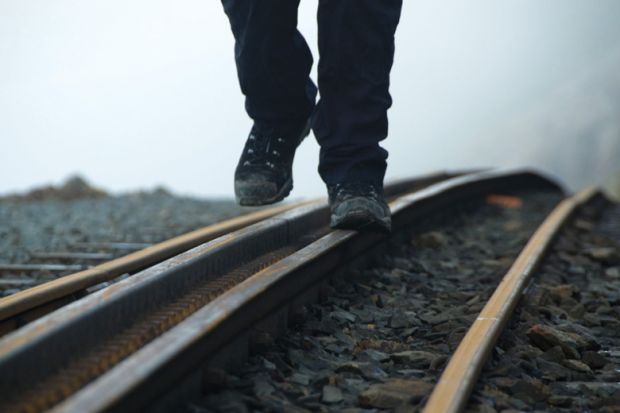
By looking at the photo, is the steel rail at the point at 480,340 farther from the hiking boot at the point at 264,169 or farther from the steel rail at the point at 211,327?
the hiking boot at the point at 264,169

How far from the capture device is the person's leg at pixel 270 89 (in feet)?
9.34

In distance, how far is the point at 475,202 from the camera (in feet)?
17.7

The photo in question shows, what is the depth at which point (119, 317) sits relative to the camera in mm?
1704

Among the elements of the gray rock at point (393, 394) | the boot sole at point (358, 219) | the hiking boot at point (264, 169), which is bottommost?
the gray rock at point (393, 394)

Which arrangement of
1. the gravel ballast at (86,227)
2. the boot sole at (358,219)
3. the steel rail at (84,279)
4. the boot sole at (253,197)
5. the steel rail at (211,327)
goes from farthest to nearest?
the gravel ballast at (86,227), the boot sole at (253,197), the boot sole at (358,219), the steel rail at (84,279), the steel rail at (211,327)

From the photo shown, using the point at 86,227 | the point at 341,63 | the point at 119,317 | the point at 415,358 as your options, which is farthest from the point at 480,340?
the point at 86,227

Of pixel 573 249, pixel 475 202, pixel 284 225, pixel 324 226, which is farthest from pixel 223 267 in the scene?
pixel 475 202

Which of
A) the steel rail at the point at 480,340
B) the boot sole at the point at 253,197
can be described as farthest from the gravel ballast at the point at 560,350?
the boot sole at the point at 253,197

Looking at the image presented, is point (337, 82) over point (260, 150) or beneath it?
over

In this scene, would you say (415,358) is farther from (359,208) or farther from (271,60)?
(271,60)

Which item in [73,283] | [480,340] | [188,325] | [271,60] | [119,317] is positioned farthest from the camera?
[271,60]

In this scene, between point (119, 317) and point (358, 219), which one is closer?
point (119, 317)

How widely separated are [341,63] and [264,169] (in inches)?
22.0

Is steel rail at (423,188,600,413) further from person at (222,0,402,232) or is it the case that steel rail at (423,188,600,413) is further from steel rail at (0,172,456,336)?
steel rail at (0,172,456,336)
